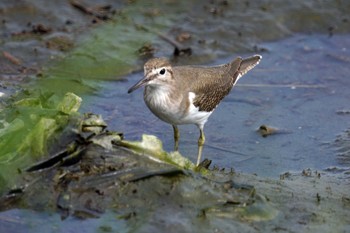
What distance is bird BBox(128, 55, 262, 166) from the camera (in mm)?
8203

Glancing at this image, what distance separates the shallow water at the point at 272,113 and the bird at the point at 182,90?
53 cm

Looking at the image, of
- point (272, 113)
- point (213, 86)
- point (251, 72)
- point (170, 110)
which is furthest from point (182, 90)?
point (251, 72)

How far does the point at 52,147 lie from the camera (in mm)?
7129

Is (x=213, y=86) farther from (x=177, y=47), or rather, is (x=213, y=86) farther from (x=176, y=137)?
(x=177, y=47)

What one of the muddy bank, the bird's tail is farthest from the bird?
the muddy bank

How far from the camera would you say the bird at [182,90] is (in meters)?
8.20

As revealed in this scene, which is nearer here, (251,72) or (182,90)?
(182,90)

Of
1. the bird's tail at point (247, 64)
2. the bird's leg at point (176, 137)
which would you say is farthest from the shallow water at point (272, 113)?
the bird's tail at point (247, 64)

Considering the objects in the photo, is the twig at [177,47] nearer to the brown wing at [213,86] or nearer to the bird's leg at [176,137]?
the brown wing at [213,86]

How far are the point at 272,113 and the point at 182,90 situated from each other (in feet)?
7.29

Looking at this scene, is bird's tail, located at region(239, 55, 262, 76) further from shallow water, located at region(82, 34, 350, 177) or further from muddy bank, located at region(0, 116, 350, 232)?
muddy bank, located at region(0, 116, 350, 232)

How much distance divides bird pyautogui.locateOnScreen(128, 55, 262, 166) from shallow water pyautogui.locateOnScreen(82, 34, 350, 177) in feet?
1.74

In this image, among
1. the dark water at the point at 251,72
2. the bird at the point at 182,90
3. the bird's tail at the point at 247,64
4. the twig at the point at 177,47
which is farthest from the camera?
the twig at the point at 177,47

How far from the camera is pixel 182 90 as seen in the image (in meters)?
8.50
